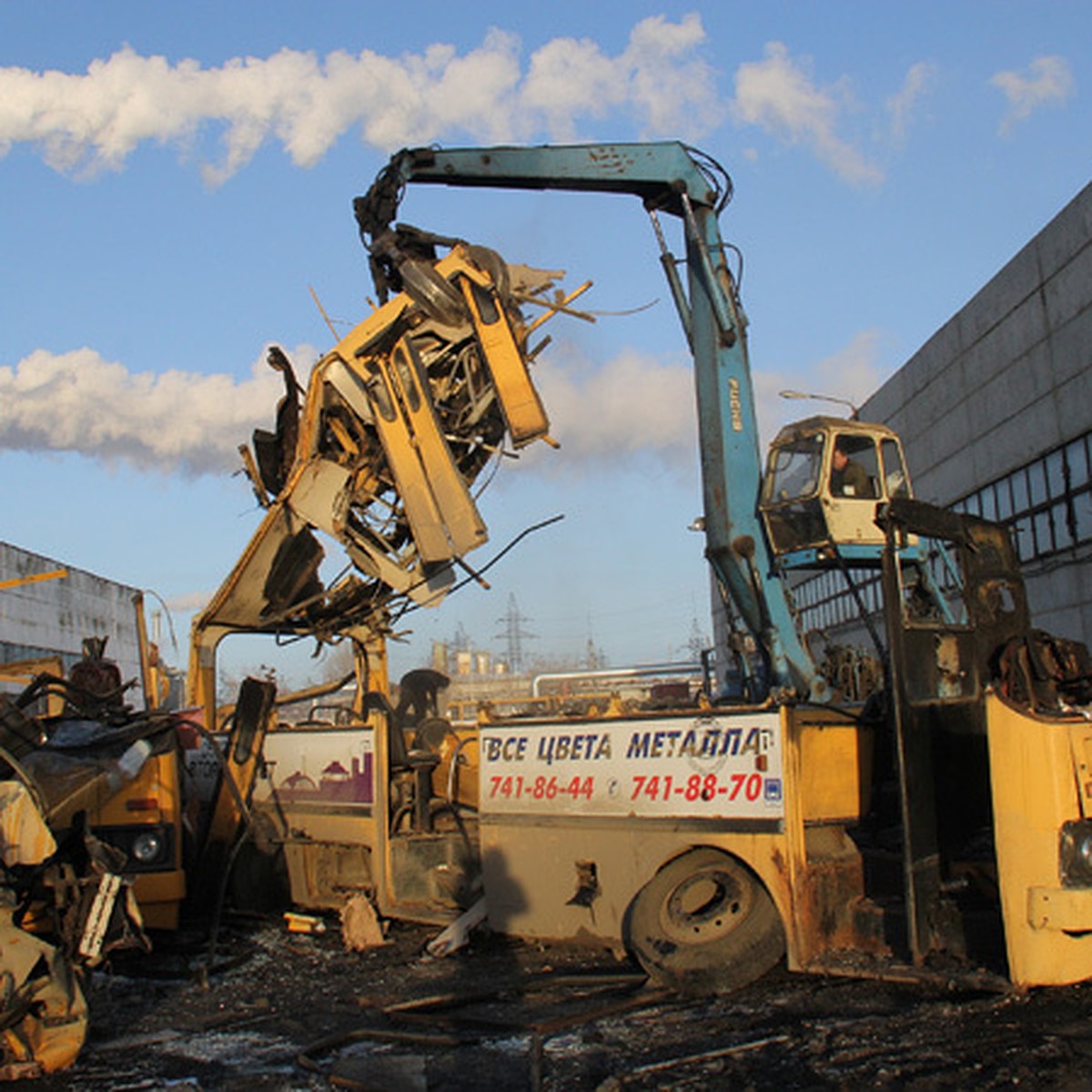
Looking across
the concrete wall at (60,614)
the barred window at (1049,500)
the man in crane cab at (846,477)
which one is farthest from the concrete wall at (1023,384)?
the concrete wall at (60,614)

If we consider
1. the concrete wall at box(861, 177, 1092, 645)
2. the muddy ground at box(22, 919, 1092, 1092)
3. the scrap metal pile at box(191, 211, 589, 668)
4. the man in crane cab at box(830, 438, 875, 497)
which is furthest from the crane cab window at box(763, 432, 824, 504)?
the concrete wall at box(861, 177, 1092, 645)

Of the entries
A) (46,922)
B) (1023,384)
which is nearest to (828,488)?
(46,922)

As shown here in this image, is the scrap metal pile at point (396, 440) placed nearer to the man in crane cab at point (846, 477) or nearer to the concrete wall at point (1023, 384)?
the man in crane cab at point (846, 477)

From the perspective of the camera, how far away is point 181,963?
768 cm

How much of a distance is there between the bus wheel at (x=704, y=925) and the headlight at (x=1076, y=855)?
60.0 inches

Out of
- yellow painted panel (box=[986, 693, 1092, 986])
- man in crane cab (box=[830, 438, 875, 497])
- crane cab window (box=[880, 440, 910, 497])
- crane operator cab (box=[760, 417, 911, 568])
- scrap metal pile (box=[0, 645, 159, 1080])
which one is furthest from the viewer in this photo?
crane cab window (box=[880, 440, 910, 497])

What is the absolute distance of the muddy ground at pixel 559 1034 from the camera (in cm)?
473

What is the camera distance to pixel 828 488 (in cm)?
988

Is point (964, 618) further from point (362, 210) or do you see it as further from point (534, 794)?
point (362, 210)

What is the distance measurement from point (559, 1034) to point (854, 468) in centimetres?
605

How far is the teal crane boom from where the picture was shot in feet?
31.7

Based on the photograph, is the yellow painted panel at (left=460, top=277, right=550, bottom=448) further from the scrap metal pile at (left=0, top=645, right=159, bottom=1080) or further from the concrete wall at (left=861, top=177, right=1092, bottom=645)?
the concrete wall at (left=861, top=177, right=1092, bottom=645)

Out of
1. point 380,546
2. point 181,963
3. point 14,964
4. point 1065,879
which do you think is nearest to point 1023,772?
point 1065,879

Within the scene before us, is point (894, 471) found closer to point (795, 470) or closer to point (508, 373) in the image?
point (795, 470)
